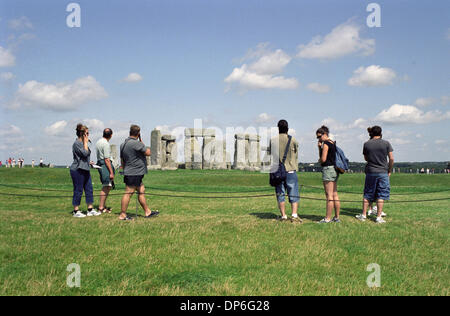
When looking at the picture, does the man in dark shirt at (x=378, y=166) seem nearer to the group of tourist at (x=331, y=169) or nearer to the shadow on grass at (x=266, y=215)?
the group of tourist at (x=331, y=169)

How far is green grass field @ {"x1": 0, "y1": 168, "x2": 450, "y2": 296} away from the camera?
4266 millimetres

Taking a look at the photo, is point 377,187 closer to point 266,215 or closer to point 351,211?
point 351,211

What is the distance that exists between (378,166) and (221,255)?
4550 millimetres

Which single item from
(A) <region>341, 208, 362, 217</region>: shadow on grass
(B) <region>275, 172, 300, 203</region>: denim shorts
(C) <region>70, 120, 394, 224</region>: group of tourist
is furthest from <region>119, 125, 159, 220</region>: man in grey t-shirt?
(A) <region>341, 208, 362, 217</region>: shadow on grass

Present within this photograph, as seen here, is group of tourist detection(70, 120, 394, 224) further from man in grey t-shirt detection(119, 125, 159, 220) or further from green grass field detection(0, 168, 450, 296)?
green grass field detection(0, 168, 450, 296)

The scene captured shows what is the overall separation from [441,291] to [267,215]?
4928 mm

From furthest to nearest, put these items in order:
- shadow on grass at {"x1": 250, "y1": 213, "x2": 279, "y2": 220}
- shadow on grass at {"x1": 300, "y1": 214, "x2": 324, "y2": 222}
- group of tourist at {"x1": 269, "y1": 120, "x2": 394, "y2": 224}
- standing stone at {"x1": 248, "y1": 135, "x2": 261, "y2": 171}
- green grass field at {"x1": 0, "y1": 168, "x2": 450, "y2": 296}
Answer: standing stone at {"x1": 248, "y1": 135, "x2": 261, "y2": 171} < shadow on grass at {"x1": 250, "y1": 213, "x2": 279, "y2": 220} < shadow on grass at {"x1": 300, "y1": 214, "x2": 324, "y2": 222} < group of tourist at {"x1": 269, "y1": 120, "x2": 394, "y2": 224} < green grass field at {"x1": 0, "y1": 168, "x2": 450, "y2": 296}

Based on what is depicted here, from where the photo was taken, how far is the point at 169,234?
6.49 metres

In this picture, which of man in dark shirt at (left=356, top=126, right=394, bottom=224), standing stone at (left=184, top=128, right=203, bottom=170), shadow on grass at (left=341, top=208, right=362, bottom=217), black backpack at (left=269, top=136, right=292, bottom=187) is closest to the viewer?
black backpack at (left=269, top=136, right=292, bottom=187)

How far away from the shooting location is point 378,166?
8.09 metres

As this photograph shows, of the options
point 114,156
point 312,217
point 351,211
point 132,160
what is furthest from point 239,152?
point 132,160

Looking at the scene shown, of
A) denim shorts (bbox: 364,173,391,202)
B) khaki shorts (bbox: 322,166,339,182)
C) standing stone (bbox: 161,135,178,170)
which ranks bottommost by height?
denim shorts (bbox: 364,173,391,202)
